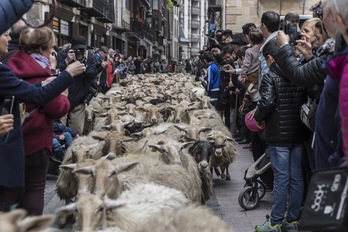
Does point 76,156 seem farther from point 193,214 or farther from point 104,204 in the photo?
point 193,214

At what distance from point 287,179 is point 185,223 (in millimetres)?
2176

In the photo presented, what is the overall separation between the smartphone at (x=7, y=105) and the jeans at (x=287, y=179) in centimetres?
242

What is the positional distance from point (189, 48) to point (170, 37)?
62.0ft

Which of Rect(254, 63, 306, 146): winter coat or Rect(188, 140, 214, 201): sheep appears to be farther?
Rect(188, 140, 214, 201): sheep

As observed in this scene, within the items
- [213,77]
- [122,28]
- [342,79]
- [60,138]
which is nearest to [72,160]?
[60,138]

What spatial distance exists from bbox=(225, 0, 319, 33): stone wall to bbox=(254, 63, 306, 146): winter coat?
16.0 meters

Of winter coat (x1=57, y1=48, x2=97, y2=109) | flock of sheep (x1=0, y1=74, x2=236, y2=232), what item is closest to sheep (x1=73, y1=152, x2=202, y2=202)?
flock of sheep (x1=0, y1=74, x2=236, y2=232)

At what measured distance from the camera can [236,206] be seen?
22.5 ft

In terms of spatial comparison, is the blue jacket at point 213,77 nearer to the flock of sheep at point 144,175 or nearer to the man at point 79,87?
the flock of sheep at point 144,175

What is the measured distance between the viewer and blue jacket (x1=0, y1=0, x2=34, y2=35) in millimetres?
3262

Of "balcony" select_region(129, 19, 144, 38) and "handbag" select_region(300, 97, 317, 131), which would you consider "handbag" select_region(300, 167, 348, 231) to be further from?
"balcony" select_region(129, 19, 144, 38)

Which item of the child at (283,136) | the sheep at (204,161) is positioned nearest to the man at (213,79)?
the sheep at (204,161)

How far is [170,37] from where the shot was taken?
8262 cm

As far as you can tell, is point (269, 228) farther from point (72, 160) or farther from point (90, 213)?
point (72, 160)
